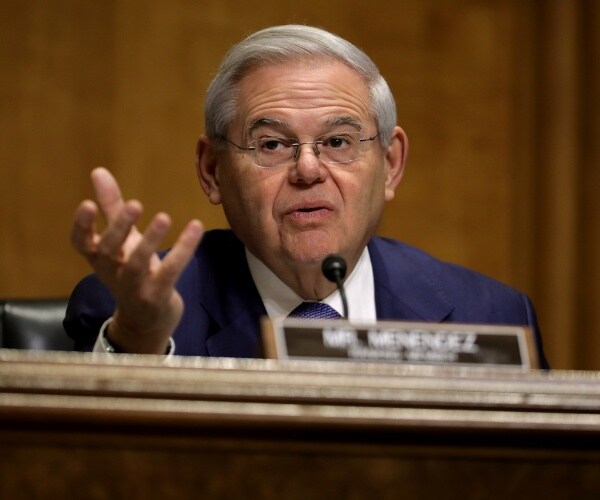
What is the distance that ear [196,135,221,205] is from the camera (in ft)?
7.41

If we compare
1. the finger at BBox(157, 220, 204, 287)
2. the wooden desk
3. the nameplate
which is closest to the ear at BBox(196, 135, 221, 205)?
the finger at BBox(157, 220, 204, 287)

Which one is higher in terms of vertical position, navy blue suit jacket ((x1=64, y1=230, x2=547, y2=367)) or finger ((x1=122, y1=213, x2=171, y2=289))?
finger ((x1=122, y1=213, x2=171, y2=289))

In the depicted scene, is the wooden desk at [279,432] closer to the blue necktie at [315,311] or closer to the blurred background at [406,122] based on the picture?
the blue necktie at [315,311]

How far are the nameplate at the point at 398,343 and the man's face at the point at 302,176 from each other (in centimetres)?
83

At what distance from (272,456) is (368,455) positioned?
89 millimetres

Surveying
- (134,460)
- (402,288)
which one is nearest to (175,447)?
(134,460)

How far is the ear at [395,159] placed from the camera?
2.30m

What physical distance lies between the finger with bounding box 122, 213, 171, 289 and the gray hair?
0.90 meters

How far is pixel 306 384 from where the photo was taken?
0.98 metres

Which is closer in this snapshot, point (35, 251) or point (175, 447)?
point (175, 447)

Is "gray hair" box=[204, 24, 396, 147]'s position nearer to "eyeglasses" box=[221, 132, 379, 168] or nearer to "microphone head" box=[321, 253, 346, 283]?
"eyeglasses" box=[221, 132, 379, 168]

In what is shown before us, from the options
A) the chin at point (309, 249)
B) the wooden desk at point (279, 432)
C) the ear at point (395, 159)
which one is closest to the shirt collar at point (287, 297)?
the chin at point (309, 249)

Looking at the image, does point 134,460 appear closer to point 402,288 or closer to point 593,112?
point 402,288

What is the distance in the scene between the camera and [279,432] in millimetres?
953
